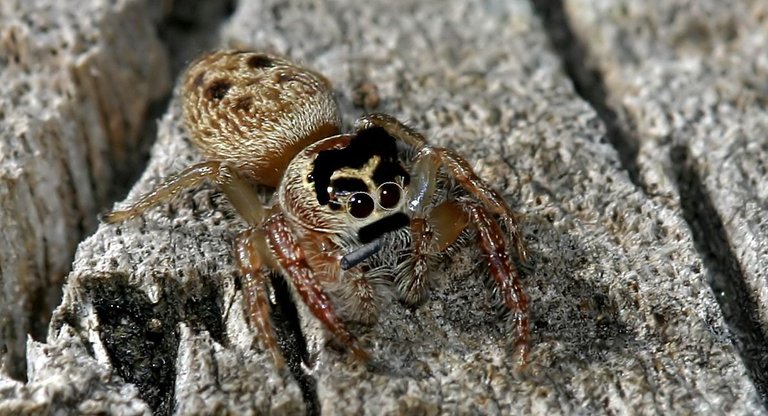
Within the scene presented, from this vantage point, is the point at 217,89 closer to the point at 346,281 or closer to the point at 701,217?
the point at 346,281

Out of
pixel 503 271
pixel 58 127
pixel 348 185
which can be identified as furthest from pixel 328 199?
pixel 58 127

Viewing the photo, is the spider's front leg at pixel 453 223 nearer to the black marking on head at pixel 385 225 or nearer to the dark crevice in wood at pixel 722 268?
the black marking on head at pixel 385 225

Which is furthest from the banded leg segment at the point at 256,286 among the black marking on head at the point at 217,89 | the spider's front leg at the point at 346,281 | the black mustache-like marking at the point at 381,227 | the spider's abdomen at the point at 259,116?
the black marking on head at the point at 217,89

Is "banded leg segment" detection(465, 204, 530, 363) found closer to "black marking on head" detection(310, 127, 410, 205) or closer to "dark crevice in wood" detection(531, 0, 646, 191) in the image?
"black marking on head" detection(310, 127, 410, 205)

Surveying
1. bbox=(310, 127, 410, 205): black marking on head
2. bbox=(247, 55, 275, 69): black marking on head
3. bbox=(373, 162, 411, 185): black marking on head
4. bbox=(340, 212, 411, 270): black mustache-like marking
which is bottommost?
bbox=(340, 212, 411, 270): black mustache-like marking

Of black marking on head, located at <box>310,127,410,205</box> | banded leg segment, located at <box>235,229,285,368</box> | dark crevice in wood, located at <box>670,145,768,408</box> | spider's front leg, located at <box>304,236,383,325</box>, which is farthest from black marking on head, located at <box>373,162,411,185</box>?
dark crevice in wood, located at <box>670,145,768,408</box>

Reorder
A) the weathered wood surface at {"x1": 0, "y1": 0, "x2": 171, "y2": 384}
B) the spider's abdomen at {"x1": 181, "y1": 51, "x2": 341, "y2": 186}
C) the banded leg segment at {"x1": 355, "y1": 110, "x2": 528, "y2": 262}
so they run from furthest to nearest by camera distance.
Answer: the spider's abdomen at {"x1": 181, "y1": 51, "x2": 341, "y2": 186}
the weathered wood surface at {"x1": 0, "y1": 0, "x2": 171, "y2": 384}
the banded leg segment at {"x1": 355, "y1": 110, "x2": 528, "y2": 262}

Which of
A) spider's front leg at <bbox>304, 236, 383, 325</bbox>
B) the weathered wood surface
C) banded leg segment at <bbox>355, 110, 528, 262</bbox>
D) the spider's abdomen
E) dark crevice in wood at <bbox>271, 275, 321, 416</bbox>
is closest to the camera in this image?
dark crevice in wood at <bbox>271, 275, 321, 416</bbox>
